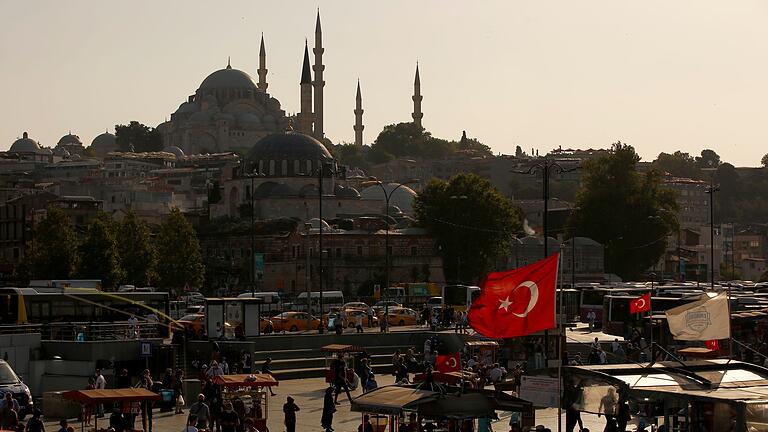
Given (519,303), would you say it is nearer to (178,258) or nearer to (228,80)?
(178,258)

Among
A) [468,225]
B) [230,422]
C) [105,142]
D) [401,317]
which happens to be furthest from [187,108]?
[230,422]

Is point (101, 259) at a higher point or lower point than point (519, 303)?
lower

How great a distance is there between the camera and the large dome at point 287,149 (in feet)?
308

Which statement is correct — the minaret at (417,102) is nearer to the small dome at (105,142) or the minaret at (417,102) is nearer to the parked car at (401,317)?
the small dome at (105,142)

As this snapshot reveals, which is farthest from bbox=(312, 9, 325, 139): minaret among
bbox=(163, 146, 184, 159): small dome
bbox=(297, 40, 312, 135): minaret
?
bbox=(163, 146, 184, 159): small dome

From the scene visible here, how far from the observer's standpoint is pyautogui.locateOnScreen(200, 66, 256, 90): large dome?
167 meters

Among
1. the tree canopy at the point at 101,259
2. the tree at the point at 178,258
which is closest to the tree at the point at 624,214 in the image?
the tree at the point at 178,258

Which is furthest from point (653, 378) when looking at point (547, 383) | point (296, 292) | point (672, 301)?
point (296, 292)

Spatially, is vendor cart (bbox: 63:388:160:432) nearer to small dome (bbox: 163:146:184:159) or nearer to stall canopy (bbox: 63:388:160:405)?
stall canopy (bbox: 63:388:160:405)

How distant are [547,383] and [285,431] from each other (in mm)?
7420

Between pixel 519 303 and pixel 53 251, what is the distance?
49547 mm

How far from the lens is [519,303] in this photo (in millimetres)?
18016

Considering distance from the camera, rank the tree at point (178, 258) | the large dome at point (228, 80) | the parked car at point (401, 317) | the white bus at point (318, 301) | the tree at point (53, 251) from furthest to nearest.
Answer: the large dome at point (228, 80), the tree at point (178, 258), the tree at point (53, 251), the white bus at point (318, 301), the parked car at point (401, 317)

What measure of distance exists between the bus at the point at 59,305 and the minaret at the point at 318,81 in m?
110
